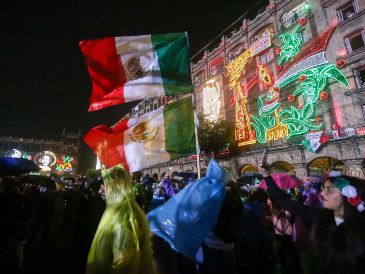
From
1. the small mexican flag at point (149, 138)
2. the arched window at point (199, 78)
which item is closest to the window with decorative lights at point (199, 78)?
the arched window at point (199, 78)

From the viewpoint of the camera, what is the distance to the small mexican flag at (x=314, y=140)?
17745 mm

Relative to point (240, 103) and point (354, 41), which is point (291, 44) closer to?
point (354, 41)

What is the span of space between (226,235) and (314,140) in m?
17.8

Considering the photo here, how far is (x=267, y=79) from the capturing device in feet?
74.7

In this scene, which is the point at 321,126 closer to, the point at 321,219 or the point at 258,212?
the point at 258,212

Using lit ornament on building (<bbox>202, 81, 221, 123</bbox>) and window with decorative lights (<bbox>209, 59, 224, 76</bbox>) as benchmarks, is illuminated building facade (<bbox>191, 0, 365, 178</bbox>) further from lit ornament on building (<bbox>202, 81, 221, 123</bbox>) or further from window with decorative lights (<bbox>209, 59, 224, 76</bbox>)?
window with decorative lights (<bbox>209, 59, 224, 76</bbox>)

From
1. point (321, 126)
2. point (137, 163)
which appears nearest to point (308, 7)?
point (321, 126)

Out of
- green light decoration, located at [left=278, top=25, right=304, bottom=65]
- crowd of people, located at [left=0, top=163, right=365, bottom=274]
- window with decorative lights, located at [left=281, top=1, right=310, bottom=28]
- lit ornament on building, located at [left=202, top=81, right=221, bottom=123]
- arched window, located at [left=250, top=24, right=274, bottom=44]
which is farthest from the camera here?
lit ornament on building, located at [left=202, top=81, right=221, bottom=123]

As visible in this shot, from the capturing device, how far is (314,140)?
18.2 metres

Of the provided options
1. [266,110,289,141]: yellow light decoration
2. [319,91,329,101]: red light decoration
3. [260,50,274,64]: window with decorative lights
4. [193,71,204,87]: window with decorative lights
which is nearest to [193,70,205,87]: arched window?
[193,71,204,87]: window with decorative lights

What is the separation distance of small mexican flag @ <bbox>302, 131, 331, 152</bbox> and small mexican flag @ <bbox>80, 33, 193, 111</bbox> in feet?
52.8

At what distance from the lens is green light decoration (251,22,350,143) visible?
1869cm

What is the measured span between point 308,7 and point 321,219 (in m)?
23.5

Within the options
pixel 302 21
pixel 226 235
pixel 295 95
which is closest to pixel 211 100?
pixel 295 95
